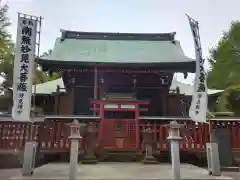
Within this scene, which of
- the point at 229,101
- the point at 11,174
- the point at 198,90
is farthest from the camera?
the point at 229,101

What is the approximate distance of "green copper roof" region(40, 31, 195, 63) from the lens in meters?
13.0

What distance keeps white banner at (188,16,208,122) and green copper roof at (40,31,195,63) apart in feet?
12.1

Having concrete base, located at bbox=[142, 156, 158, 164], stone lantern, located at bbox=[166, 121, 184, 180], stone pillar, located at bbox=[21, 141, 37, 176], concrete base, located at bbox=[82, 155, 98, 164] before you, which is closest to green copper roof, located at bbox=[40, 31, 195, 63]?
concrete base, located at bbox=[82, 155, 98, 164]

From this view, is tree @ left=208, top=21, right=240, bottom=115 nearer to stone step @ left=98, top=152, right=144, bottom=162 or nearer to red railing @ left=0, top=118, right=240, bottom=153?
red railing @ left=0, top=118, right=240, bottom=153

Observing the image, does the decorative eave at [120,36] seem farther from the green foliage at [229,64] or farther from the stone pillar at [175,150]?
the stone pillar at [175,150]

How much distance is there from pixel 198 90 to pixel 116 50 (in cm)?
803

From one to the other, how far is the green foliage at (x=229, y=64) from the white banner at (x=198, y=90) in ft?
51.8

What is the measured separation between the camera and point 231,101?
73.7 ft

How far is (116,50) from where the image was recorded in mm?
15094

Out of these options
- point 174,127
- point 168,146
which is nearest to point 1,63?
point 168,146

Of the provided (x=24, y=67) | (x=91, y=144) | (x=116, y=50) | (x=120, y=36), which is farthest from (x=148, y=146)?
(x=120, y=36)

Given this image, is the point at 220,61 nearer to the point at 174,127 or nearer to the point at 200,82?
the point at 200,82

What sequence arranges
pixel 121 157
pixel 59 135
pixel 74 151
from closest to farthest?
pixel 74 151, pixel 59 135, pixel 121 157

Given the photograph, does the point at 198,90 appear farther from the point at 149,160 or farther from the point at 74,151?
the point at 74,151
